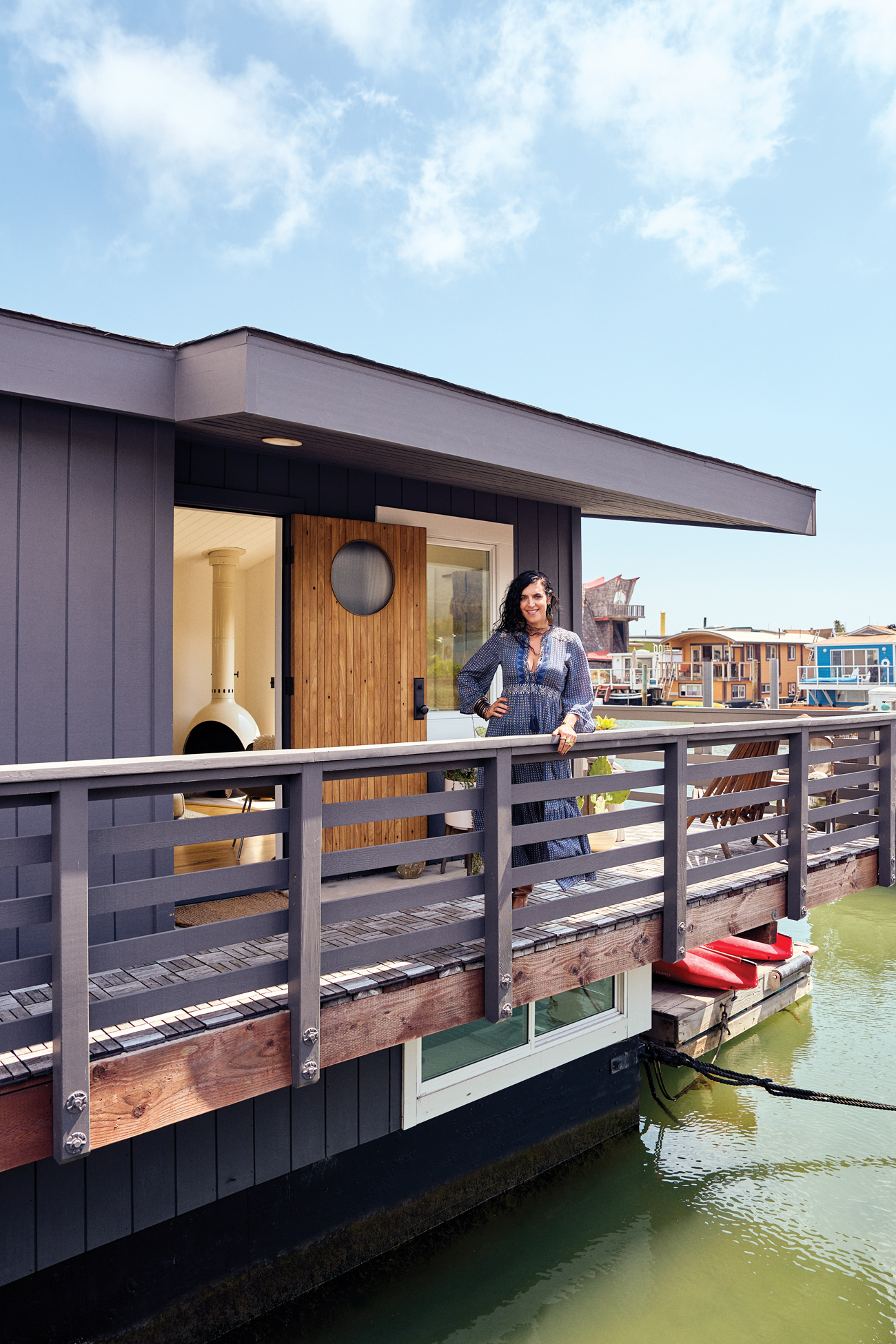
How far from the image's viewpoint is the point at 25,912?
6.51ft

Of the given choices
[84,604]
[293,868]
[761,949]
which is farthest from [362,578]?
[761,949]

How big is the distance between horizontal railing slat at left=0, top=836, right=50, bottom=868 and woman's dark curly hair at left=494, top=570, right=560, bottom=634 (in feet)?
6.69

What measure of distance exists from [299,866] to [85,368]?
1.98 meters

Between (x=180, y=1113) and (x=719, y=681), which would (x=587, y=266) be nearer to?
(x=719, y=681)

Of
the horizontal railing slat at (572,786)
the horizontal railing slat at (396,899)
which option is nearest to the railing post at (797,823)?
the horizontal railing slat at (572,786)

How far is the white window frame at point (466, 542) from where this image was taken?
4.96 m

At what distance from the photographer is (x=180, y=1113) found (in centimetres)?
234

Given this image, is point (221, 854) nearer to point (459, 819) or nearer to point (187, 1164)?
point (459, 819)

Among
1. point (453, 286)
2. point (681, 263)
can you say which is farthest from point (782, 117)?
point (453, 286)

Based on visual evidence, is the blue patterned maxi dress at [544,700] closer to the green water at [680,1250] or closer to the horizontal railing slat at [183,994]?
the horizontal railing slat at [183,994]

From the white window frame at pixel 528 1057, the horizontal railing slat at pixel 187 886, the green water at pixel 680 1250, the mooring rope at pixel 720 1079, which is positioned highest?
the horizontal railing slat at pixel 187 886

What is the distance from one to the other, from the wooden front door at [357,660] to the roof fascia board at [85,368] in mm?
1146

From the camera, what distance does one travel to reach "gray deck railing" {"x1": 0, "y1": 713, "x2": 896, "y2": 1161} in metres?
1.99

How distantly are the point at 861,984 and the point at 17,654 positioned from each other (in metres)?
7.33
